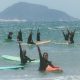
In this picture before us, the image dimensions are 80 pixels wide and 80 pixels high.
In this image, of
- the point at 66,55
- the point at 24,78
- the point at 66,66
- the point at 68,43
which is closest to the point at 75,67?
the point at 66,66

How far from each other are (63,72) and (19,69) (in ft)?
8.73

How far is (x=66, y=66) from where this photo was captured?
86.9 feet

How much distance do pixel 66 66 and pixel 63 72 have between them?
286 centimetres

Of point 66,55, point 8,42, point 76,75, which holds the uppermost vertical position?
point 76,75

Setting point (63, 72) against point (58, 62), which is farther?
point (58, 62)

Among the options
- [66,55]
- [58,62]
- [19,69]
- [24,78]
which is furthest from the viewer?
[66,55]

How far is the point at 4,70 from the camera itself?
81.0 feet

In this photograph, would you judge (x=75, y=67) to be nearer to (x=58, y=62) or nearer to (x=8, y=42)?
(x=58, y=62)

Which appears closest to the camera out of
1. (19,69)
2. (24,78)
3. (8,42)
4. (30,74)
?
(24,78)

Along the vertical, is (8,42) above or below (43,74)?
below

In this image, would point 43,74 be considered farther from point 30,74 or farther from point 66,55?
point 66,55

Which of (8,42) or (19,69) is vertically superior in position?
(19,69)

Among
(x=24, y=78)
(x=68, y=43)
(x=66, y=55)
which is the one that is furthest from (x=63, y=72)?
(x=68, y=43)

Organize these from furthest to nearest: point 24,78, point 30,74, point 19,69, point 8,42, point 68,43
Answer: point 8,42, point 68,43, point 19,69, point 30,74, point 24,78
